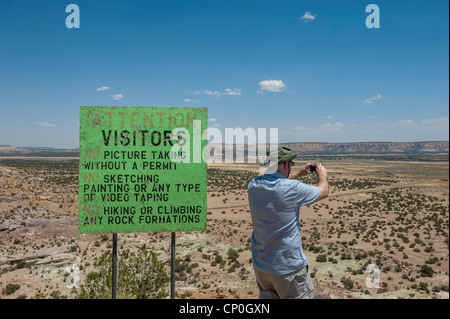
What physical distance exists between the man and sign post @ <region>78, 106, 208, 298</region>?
1481 millimetres

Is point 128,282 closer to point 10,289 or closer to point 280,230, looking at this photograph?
point 280,230

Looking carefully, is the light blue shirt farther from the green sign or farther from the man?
the green sign

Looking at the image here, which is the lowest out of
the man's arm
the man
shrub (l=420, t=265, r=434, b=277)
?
shrub (l=420, t=265, r=434, b=277)

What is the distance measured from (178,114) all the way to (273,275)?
241cm

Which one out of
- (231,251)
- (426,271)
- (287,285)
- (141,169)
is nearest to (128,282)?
(141,169)

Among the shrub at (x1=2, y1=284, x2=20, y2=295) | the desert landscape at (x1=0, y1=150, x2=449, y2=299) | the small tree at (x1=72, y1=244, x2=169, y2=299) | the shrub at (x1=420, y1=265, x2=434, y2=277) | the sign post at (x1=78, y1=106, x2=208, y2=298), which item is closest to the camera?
the sign post at (x1=78, y1=106, x2=208, y2=298)

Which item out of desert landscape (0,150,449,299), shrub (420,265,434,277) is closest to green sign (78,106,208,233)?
desert landscape (0,150,449,299)

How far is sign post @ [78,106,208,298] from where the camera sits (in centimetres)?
383

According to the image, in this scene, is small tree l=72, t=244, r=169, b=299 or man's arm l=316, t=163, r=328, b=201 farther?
small tree l=72, t=244, r=169, b=299

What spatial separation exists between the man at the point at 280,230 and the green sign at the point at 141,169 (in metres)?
1.49

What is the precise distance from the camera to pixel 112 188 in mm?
3893

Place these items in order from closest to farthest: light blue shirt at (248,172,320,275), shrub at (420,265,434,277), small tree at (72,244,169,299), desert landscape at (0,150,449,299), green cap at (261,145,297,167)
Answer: light blue shirt at (248,172,320,275)
green cap at (261,145,297,167)
small tree at (72,244,169,299)
desert landscape at (0,150,449,299)
shrub at (420,265,434,277)

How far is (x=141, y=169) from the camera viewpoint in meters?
3.93
